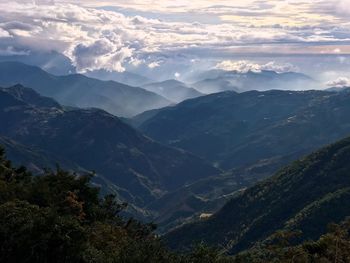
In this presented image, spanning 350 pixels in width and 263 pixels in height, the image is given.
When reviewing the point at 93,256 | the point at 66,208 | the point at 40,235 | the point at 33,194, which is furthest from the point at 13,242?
the point at 33,194

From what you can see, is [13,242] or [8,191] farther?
[8,191]

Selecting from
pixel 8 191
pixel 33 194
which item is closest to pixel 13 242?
pixel 8 191

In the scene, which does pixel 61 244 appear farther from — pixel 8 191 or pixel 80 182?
pixel 80 182

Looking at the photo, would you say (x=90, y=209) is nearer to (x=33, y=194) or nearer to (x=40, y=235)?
(x=33, y=194)

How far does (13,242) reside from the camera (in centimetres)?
6575

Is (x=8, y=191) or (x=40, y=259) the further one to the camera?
(x=8, y=191)

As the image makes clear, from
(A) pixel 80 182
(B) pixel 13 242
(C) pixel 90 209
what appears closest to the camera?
(B) pixel 13 242

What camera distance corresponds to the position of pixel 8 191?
10488cm

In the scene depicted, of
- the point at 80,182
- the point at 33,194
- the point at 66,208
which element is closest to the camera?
the point at 66,208

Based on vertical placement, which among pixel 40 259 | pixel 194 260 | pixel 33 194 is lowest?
pixel 33 194

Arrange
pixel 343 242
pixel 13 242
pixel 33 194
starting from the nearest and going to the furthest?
pixel 13 242 → pixel 343 242 → pixel 33 194

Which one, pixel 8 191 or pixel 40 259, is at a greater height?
pixel 40 259

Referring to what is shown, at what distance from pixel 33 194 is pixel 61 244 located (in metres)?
49.7

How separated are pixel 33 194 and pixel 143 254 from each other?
52115mm
